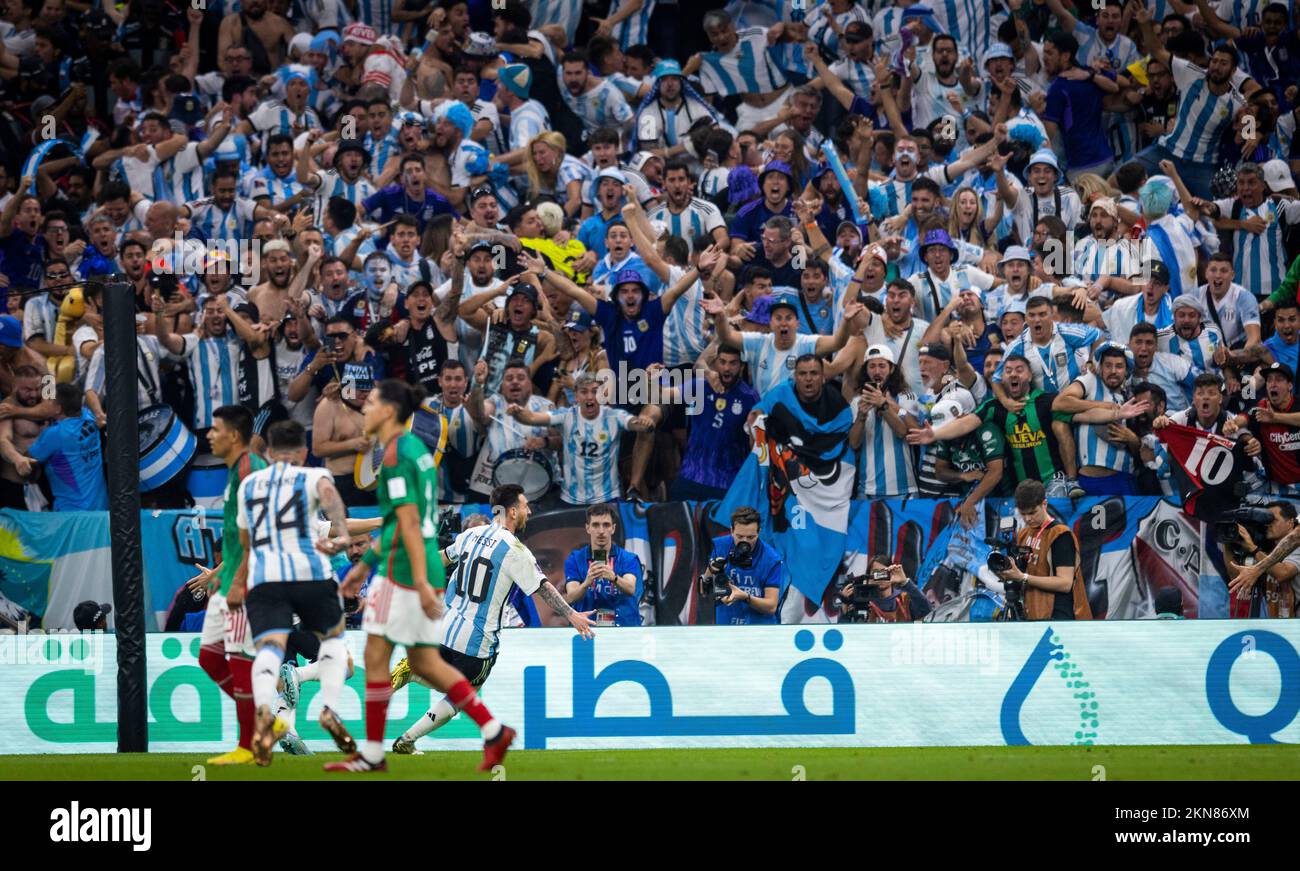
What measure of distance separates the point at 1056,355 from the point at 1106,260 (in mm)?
1490

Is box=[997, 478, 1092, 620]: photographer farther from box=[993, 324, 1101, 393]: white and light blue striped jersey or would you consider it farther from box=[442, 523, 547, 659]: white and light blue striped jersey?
box=[442, 523, 547, 659]: white and light blue striped jersey

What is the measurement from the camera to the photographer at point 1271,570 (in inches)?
512

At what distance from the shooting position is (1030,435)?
1385cm

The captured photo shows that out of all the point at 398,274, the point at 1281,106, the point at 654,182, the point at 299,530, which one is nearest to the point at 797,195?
the point at 654,182

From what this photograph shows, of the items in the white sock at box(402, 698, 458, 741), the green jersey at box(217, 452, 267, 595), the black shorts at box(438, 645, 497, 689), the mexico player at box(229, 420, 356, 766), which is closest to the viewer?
the mexico player at box(229, 420, 356, 766)

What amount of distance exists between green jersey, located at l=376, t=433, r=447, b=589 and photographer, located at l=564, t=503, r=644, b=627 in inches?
175

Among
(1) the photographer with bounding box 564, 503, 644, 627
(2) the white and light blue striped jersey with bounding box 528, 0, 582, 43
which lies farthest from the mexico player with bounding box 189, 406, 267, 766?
(2) the white and light blue striped jersey with bounding box 528, 0, 582, 43

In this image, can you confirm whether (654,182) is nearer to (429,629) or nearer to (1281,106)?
(1281,106)

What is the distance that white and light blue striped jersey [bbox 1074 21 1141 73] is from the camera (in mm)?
17672

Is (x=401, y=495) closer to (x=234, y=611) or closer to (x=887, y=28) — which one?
(x=234, y=611)

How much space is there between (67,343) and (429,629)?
7983mm

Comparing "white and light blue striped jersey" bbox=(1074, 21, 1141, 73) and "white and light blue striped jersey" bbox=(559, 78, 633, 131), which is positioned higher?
"white and light blue striped jersey" bbox=(1074, 21, 1141, 73)
